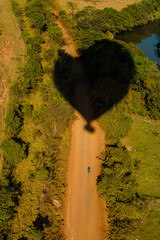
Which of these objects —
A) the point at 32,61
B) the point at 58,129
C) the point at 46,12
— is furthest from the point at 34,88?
the point at 46,12

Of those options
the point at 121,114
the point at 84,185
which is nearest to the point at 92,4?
the point at 121,114

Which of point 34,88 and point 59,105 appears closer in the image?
point 59,105

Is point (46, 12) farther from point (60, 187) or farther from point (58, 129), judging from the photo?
point (60, 187)

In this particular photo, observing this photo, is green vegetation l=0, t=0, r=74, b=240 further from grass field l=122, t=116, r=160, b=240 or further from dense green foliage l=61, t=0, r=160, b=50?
dense green foliage l=61, t=0, r=160, b=50

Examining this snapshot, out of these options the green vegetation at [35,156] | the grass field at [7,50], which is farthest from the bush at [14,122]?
the grass field at [7,50]

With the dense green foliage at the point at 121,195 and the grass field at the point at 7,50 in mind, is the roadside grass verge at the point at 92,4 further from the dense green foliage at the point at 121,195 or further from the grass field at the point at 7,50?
the dense green foliage at the point at 121,195

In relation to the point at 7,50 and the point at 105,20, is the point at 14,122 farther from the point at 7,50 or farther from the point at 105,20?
the point at 105,20

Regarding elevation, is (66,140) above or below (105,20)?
below
